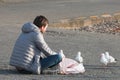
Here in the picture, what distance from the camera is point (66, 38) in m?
17.9

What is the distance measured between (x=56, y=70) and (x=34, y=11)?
1642cm

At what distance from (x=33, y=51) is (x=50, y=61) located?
1.31 ft

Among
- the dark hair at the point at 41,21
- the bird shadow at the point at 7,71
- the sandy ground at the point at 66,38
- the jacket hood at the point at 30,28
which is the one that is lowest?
the bird shadow at the point at 7,71

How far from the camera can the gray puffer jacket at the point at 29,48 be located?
1116cm

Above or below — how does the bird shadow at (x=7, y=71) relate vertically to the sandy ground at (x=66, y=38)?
below

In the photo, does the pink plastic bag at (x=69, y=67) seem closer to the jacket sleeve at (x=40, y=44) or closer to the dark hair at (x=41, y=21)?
the jacket sleeve at (x=40, y=44)

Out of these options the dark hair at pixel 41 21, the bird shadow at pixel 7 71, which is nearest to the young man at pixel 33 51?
the dark hair at pixel 41 21

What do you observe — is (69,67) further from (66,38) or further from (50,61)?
(66,38)

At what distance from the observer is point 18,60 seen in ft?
36.8

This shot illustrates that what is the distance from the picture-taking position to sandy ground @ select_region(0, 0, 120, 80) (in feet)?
36.9

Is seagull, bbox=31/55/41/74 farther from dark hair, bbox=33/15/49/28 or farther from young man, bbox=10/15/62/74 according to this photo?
dark hair, bbox=33/15/49/28

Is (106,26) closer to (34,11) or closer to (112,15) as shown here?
(112,15)

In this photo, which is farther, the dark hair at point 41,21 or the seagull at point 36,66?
the dark hair at point 41,21

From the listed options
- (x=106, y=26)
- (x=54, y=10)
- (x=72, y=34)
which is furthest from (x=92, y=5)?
(x=72, y=34)
